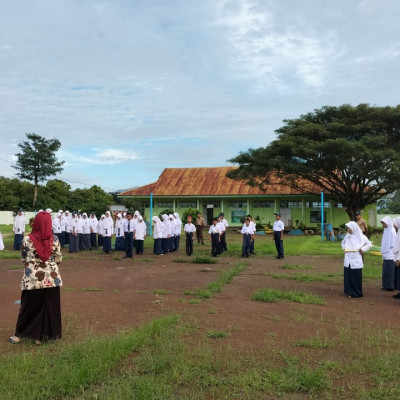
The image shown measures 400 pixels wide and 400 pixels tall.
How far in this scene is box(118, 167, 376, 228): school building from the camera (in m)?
35.4

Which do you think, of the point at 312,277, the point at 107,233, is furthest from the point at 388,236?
the point at 107,233

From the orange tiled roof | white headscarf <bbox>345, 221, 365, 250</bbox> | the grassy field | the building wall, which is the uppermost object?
the orange tiled roof

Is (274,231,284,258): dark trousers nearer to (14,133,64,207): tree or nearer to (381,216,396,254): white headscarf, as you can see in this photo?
(381,216,396,254): white headscarf

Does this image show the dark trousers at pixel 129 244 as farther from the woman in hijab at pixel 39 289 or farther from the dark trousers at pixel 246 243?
the woman in hijab at pixel 39 289

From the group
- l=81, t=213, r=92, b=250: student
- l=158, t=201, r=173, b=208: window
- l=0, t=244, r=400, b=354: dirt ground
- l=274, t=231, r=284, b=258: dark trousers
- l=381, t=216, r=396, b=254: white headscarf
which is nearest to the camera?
l=0, t=244, r=400, b=354: dirt ground

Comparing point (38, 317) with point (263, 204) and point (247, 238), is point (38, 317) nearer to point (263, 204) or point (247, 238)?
point (247, 238)

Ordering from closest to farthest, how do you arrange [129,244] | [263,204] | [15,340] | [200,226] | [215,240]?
[15,340], [129,244], [215,240], [200,226], [263,204]

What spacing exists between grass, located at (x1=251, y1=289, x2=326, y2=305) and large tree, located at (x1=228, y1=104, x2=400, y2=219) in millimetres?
17738

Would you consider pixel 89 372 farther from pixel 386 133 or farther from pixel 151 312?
pixel 386 133

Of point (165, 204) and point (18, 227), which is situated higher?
point (165, 204)

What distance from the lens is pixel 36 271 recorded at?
547 centimetres

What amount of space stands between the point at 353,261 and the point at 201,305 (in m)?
3.45

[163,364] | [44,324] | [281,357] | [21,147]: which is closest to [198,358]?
[163,364]

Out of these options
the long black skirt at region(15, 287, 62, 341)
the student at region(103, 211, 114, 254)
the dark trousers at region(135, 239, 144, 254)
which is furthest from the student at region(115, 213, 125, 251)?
the long black skirt at region(15, 287, 62, 341)
